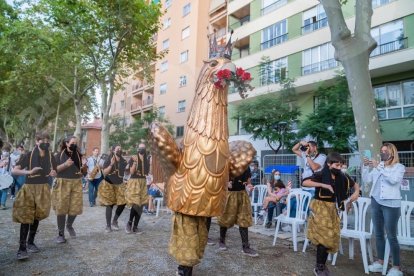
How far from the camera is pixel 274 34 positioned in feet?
64.3

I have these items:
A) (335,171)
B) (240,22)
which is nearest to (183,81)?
(240,22)

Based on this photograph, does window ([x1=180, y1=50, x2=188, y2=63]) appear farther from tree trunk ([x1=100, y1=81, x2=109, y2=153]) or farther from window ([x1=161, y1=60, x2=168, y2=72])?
tree trunk ([x1=100, y1=81, x2=109, y2=153])

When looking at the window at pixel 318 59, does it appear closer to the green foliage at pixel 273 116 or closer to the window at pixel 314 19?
the window at pixel 314 19

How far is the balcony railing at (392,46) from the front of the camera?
46.0 feet

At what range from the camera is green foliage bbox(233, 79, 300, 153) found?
15492 millimetres

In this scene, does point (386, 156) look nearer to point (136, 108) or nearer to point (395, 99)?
point (395, 99)

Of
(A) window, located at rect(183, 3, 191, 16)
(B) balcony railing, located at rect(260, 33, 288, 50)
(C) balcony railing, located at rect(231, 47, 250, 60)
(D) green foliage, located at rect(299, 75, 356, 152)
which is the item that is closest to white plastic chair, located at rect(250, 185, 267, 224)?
(D) green foliage, located at rect(299, 75, 356, 152)

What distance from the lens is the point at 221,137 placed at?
3197 mm

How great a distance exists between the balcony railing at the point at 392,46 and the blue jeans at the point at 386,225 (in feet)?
39.5

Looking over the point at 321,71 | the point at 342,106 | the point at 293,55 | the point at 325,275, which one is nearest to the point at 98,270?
the point at 325,275

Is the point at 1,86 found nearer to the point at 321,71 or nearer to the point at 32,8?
the point at 32,8

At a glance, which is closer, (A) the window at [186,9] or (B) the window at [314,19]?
(B) the window at [314,19]

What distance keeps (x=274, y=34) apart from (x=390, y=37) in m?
6.80

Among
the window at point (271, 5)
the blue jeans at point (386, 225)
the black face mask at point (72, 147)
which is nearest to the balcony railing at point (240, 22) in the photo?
the window at point (271, 5)
